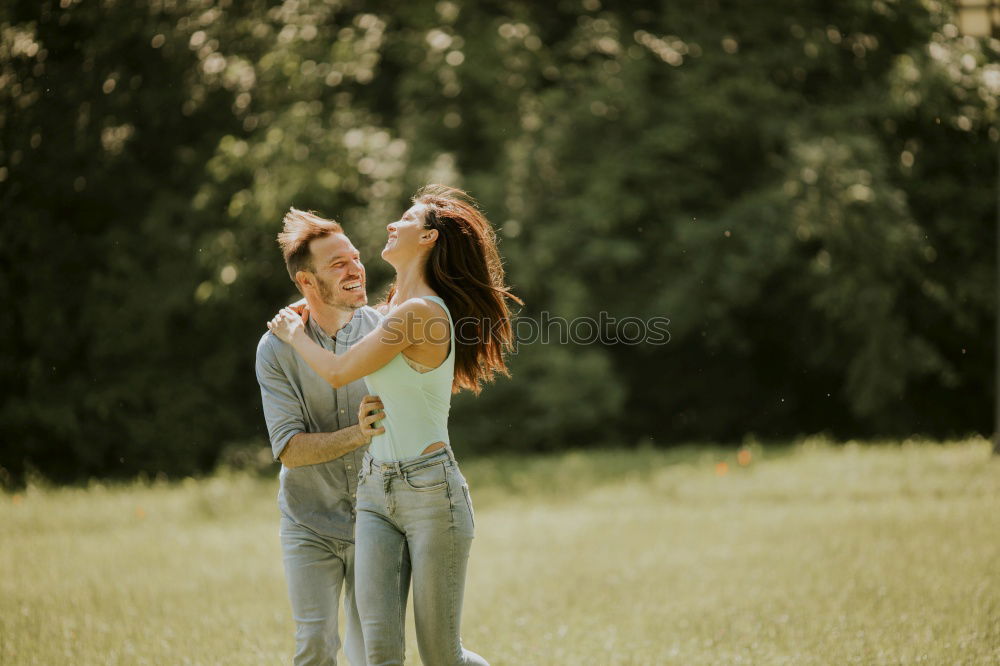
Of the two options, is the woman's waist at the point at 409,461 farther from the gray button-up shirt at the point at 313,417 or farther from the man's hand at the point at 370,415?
the gray button-up shirt at the point at 313,417

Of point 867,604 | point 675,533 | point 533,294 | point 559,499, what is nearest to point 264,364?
point 867,604

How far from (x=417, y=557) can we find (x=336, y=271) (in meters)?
1.27

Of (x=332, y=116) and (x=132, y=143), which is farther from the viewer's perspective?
(x=132, y=143)

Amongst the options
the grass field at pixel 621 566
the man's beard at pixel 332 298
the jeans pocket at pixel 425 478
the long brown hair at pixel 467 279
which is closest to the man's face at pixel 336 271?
the man's beard at pixel 332 298

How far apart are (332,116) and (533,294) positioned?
3952 mm

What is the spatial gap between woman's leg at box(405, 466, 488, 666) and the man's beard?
3.31 feet

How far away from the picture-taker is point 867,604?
6.31 meters

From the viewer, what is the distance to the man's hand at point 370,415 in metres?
3.67

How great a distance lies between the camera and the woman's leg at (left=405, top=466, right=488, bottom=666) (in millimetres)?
3516

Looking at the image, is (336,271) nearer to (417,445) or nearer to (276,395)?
(276,395)

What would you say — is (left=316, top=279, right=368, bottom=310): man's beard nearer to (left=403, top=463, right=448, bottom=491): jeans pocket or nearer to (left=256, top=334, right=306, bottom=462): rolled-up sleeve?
(left=256, top=334, right=306, bottom=462): rolled-up sleeve

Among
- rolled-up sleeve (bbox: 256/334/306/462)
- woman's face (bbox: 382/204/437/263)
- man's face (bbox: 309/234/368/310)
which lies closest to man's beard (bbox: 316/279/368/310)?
man's face (bbox: 309/234/368/310)

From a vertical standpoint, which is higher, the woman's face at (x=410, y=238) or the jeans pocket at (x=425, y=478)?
the woman's face at (x=410, y=238)

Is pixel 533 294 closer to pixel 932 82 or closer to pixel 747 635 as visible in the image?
pixel 932 82
